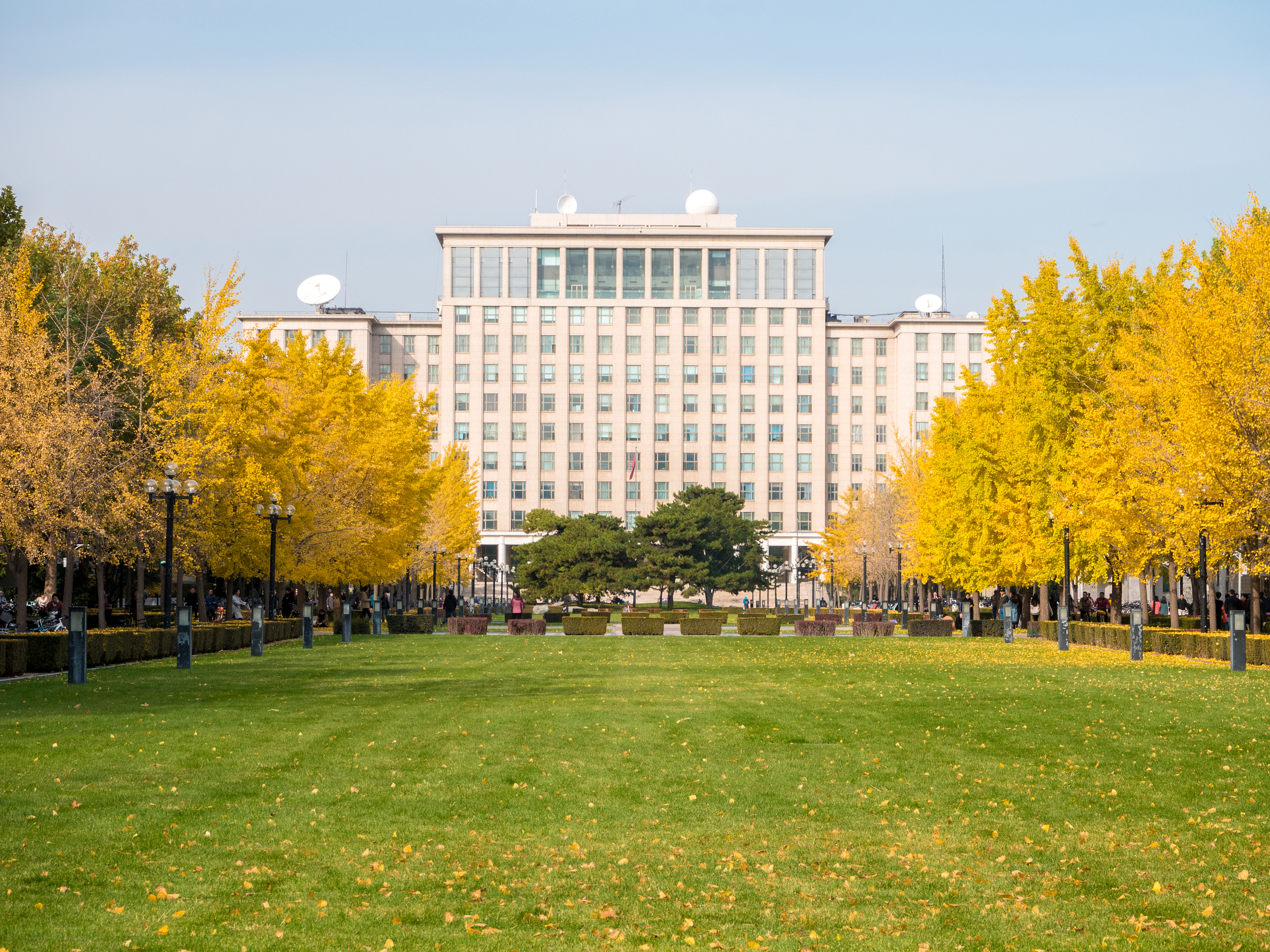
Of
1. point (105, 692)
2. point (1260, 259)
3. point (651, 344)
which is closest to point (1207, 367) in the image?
point (1260, 259)

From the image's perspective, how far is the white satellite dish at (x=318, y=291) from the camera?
393 ft

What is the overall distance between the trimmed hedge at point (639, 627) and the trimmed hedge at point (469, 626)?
18.4 feet

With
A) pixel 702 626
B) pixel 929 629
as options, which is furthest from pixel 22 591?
pixel 929 629

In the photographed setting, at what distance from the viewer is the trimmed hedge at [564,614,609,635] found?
48375 mm

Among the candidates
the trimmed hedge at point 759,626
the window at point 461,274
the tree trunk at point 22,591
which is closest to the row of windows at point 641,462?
the window at point 461,274

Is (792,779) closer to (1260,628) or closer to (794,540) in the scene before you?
(1260,628)

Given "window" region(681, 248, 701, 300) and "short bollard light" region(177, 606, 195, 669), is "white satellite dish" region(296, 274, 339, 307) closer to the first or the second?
"window" region(681, 248, 701, 300)

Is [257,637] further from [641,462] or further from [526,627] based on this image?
[641,462]

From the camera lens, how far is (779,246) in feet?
403

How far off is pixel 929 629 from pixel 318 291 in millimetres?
85850

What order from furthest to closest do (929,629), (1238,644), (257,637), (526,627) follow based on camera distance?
(526,627) < (929,629) < (257,637) < (1238,644)

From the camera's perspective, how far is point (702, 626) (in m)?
49.8

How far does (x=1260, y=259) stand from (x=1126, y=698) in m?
15.3

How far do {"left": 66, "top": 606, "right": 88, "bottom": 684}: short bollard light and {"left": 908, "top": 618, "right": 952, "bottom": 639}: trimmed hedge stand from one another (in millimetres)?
32468
